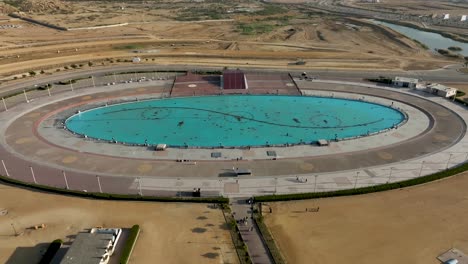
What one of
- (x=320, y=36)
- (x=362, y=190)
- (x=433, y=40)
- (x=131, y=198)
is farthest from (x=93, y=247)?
(x=433, y=40)

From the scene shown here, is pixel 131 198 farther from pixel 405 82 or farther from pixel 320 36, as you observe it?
pixel 320 36

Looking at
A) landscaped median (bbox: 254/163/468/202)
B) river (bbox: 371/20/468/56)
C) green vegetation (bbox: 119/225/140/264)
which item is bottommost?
green vegetation (bbox: 119/225/140/264)

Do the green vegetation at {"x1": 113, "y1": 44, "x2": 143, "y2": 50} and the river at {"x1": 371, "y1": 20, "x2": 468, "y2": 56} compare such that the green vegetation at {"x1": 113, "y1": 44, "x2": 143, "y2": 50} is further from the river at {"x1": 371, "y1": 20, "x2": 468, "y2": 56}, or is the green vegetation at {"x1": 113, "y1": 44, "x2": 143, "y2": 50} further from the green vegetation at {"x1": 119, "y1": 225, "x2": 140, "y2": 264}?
the river at {"x1": 371, "y1": 20, "x2": 468, "y2": 56}

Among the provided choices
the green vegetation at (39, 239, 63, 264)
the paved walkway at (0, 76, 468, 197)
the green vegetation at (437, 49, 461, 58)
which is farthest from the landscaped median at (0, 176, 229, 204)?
the green vegetation at (437, 49, 461, 58)

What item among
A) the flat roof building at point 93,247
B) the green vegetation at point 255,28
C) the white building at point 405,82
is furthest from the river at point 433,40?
the flat roof building at point 93,247

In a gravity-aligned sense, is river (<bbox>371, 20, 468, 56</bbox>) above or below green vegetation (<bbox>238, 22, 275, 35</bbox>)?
below

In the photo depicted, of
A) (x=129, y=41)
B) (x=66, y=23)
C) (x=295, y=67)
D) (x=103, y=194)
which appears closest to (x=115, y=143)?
(x=103, y=194)
